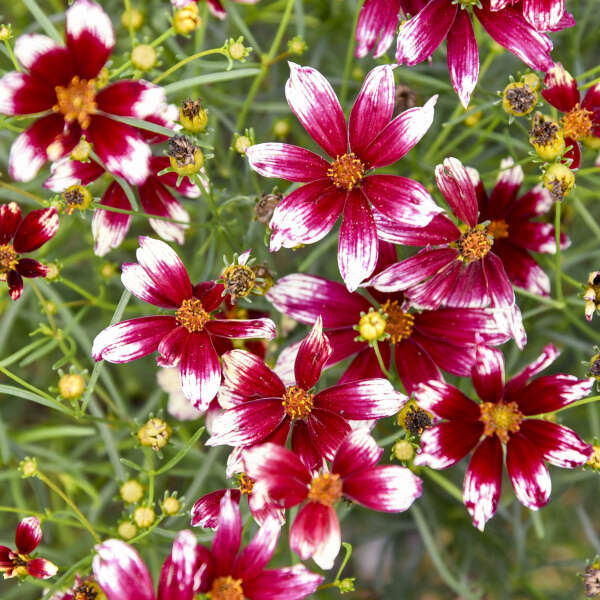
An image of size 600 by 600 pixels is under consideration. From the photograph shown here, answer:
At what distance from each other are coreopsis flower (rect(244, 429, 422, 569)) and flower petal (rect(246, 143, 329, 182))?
393 mm

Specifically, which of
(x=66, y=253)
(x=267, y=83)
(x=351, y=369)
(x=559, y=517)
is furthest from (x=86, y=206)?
(x=559, y=517)

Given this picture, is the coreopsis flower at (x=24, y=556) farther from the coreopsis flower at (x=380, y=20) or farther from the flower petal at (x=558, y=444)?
the coreopsis flower at (x=380, y=20)

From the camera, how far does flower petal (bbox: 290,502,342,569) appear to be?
895 mm

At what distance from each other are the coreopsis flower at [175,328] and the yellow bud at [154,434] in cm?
15

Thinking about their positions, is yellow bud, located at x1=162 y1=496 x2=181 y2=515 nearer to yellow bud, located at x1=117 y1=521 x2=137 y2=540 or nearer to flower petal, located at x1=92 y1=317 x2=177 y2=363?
yellow bud, located at x1=117 y1=521 x2=137 y2=540

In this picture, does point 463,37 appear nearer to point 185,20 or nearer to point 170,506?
point 185,20

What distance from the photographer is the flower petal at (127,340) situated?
3.34 ft

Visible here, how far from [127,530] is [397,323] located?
580 millimetres

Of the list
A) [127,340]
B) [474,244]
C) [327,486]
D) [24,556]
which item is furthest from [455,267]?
[24,556]

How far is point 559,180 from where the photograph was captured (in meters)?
1.03

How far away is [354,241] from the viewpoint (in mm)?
1020

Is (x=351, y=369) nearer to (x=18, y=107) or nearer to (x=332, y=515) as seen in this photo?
(x=332, y=515)

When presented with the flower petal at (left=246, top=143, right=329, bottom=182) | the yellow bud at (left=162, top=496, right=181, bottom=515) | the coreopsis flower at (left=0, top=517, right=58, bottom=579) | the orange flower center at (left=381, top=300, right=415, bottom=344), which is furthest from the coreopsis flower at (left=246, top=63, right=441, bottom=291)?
the coreopsis flower at (left=0, top=517, right=58, bottom=579)

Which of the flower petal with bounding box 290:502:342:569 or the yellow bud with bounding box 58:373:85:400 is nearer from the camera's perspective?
the flower petal with bounding box 290:502:342:569
